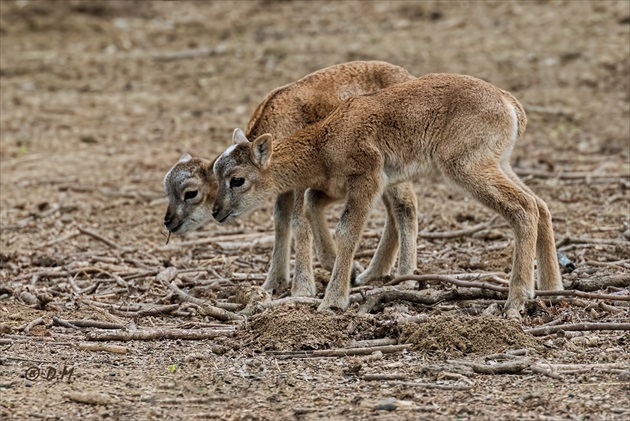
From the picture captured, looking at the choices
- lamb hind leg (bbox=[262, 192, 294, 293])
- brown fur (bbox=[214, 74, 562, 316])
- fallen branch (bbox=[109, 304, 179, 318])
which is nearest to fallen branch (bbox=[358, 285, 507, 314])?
brown fur (bbox=[214, 74, 562, 316])

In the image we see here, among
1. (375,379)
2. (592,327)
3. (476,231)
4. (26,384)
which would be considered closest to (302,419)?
(375,379)

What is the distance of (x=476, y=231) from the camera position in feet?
40.8

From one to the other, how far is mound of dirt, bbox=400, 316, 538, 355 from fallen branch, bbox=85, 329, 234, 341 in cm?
153

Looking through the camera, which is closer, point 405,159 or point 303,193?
point 405,159

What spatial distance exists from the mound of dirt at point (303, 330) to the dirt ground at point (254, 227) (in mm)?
18

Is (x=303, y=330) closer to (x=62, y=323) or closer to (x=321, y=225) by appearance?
(x=62, y=323)

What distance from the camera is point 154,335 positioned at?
9.17 m

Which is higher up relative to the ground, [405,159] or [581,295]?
[405,159]

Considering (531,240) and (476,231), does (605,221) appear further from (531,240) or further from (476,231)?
(531,240)

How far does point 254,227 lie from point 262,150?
10.9 ft

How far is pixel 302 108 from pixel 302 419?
4.44m

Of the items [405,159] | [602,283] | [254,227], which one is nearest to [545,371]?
[602,283]

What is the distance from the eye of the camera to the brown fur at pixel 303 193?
35.7 ft

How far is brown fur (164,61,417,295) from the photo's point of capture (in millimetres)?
10867
